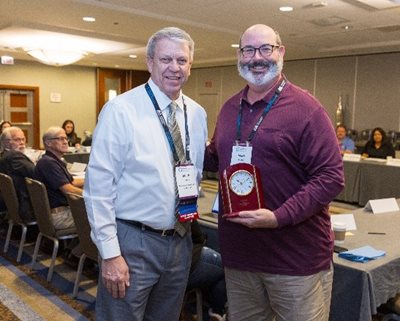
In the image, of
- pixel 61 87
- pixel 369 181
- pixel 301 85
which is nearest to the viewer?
pixel 369 181

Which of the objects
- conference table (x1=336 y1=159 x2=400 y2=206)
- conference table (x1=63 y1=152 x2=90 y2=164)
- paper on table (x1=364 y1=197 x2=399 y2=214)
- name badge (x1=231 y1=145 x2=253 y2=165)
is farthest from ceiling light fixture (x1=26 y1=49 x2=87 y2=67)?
name badge (x1=231 y1=145 x2=253 y2=165)

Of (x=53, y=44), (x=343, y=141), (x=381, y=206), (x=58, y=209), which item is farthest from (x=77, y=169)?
(x=343, y=141)

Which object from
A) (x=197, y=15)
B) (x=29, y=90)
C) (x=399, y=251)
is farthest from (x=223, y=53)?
(x=399, y=251)

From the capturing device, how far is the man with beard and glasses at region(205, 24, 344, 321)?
58.1 inches

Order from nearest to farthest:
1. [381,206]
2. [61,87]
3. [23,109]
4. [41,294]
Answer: [381,206] < [41,294] < [23,109] < [61,87]

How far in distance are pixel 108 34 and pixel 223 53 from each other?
10.3 ft

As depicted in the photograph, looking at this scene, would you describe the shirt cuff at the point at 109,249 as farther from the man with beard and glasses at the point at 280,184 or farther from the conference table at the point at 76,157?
the conference table at the point at 76,157

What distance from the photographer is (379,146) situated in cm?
760

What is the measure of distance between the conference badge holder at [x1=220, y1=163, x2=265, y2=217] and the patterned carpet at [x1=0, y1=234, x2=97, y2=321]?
6.02ft

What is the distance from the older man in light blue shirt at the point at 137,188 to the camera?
5.01 feet

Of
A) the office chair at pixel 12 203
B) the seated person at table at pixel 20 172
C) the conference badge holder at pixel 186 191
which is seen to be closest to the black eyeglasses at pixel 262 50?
the conference badge holder at pixel 186 191

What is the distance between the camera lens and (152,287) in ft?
5.45

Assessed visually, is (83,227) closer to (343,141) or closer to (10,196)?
(10,196)

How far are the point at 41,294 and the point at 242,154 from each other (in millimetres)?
2413
